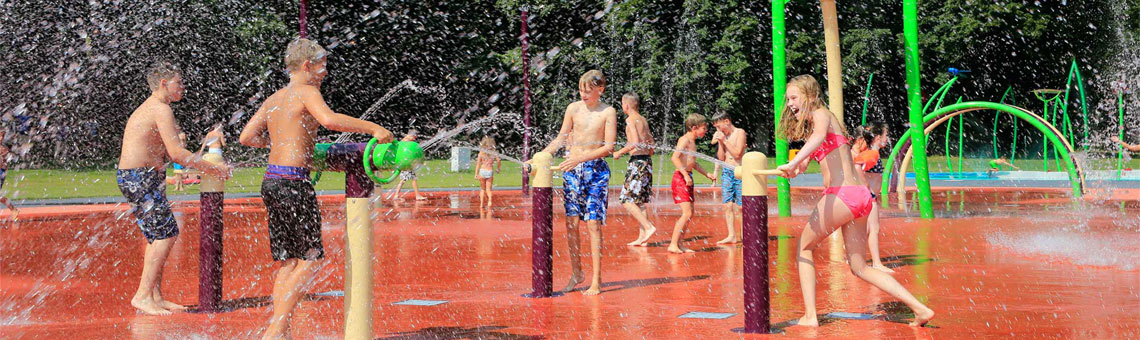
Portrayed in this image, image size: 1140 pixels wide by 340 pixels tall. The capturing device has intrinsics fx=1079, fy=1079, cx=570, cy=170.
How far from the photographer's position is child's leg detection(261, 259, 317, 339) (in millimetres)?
5238

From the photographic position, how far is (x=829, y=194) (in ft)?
19.7

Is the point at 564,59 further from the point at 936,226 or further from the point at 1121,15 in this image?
the point at 936,226

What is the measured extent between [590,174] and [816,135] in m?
2.12

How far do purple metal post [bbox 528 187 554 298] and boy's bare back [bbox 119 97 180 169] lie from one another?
2.31 metres

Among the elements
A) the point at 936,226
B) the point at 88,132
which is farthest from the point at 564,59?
the point at 936,226

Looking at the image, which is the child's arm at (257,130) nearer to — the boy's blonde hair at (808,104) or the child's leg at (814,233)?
the boy's blonde hair at (808,104)

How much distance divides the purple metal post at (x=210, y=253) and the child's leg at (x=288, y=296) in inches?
61.0

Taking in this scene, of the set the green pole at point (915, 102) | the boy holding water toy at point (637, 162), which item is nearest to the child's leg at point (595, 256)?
the boy holding water toy at point (637, 162)

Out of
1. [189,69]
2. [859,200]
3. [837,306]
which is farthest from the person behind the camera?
[189,69]

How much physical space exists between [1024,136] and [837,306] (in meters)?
50.6

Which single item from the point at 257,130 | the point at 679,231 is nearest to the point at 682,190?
the point at 679,231

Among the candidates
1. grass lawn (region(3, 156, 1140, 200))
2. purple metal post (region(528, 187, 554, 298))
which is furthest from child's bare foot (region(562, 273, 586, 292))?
grass lawn (region(3, 156, 1140, 200))

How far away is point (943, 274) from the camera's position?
27.5 feet

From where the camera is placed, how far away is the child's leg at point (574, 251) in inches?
300
